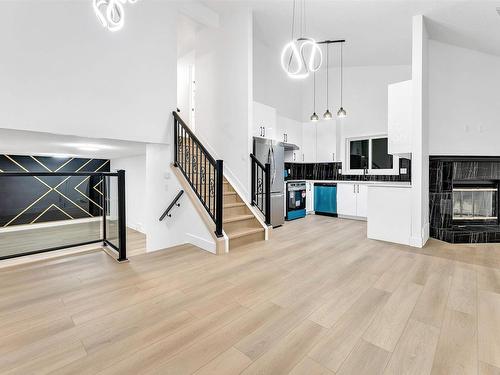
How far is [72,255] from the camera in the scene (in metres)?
3.06

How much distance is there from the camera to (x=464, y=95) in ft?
14.5

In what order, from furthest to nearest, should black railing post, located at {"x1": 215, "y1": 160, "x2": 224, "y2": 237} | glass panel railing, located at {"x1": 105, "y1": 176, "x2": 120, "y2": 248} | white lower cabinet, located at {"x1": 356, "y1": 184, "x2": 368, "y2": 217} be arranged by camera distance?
white lower cabinet, located at {"x1": 356, "y1": 184, "x2": 368, "y2": 217}
black railing post, located at {"x1": 215, "y1": 160, "x2": 224, "y2": 237}
glass panel railing, located at {"x1": 105, "y1": 176, "x2": 120, "y2": 248}

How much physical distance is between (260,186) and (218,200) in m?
1.62

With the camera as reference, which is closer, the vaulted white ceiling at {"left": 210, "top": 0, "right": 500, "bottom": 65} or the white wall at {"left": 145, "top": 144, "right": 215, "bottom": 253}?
the vaulted white ceiling at {"left": 210, "top": 0, "right": 500, "bottom": 65}

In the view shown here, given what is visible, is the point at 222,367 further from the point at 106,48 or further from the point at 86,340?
the point at 106,48

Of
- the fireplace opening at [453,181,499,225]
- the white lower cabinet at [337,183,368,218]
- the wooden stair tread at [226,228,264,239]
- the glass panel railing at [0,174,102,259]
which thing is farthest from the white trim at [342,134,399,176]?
the glass panel railing at [0,174,102,259]

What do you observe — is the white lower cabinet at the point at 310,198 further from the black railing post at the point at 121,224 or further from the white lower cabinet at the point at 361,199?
the black railing post at the point at 121,224

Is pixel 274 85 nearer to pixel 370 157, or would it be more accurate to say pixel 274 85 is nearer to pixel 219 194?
pixel 370 157

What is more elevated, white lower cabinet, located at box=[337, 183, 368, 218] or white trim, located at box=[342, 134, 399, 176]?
white trim, located at box=[342, 134, 399, 176]

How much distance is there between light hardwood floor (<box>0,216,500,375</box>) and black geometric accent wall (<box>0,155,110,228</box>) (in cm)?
488

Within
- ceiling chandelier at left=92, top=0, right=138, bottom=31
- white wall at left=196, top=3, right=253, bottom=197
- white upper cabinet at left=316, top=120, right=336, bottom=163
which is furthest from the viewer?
white upper cabinet at left=316, top=120, right=336, bottom=163

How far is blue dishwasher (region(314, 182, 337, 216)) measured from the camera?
643cm

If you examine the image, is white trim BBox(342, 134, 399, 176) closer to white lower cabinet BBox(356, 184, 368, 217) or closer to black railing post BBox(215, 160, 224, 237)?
white lower cabinet BBox(356, 184, 368, 217)

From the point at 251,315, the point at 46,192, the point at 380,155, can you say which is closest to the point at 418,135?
the point at 380,155
